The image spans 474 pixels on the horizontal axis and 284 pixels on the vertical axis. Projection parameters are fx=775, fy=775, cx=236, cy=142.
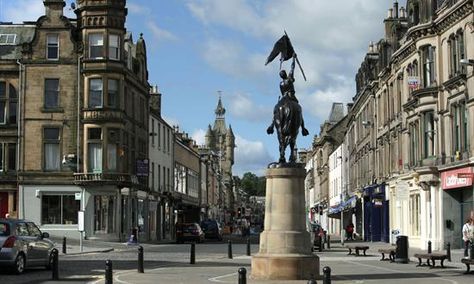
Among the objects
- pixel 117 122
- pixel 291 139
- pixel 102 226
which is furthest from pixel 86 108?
pixel 291 139

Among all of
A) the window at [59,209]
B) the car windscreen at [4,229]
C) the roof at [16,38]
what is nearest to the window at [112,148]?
the window at [59,209]

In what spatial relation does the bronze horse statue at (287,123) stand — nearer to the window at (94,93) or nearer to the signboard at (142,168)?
the window at (94,93)

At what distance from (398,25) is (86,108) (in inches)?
860

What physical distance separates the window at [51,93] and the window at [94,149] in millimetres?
3177

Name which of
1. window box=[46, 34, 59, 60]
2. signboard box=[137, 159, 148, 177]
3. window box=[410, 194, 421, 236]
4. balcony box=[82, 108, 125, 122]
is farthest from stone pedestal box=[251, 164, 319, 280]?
signboard box=[137, 159, 148, 177]

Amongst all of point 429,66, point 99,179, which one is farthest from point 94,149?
point 429,66

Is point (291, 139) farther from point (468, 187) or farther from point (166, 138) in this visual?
point (166, 138)

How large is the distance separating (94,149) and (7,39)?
10.8 metres

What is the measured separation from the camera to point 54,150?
53.4 metres

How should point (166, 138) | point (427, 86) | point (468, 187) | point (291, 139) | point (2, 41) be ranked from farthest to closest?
point (166, 138), point (2, 41), point (427, 86), point (468, 187), point (291, 139)

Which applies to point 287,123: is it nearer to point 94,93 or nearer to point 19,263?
point 19,263

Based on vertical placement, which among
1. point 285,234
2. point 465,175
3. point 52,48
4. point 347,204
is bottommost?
point 285,234

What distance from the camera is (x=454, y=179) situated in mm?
37062

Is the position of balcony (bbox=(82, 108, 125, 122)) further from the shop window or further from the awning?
the awning
